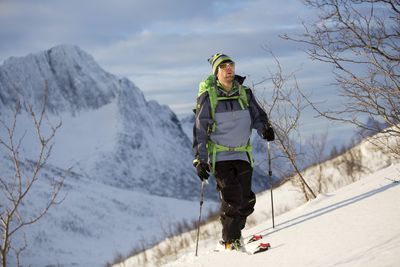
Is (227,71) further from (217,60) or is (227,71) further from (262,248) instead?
(262,248)

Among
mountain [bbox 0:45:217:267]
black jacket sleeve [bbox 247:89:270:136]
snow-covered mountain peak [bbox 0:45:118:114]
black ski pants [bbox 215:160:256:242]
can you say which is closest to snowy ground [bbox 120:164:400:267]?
black ski pants [bbox 215:160:256:242]

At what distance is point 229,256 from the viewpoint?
4.32 metres

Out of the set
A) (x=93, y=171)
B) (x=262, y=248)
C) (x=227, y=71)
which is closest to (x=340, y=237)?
(x=262, y=248)

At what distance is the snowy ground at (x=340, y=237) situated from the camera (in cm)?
286

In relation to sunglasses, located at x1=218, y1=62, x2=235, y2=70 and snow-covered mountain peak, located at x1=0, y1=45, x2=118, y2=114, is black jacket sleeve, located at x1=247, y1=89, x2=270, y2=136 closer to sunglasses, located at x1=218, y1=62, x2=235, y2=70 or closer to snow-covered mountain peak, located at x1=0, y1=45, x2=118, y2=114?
sunglasses, located at x1=218, y1=62, x2=235, y2=70

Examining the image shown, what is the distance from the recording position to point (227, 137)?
4648 millimetres

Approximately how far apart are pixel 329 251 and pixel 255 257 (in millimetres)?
857

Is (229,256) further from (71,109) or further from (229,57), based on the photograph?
(71,109)

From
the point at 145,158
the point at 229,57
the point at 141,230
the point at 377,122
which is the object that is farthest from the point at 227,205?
the point at 145,158

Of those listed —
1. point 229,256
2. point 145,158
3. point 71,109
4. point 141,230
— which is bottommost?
point 229,256

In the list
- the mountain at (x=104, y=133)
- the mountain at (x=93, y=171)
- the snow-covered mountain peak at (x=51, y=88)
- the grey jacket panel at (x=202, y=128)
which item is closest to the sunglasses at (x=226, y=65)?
the grey jacket panel at (x=202, y=128)

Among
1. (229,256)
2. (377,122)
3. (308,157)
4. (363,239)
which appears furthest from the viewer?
(308,157)

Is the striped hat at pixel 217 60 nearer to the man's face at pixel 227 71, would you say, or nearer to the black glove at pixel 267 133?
the man's face at pixel 227 71

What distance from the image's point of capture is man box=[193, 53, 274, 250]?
4570mm
